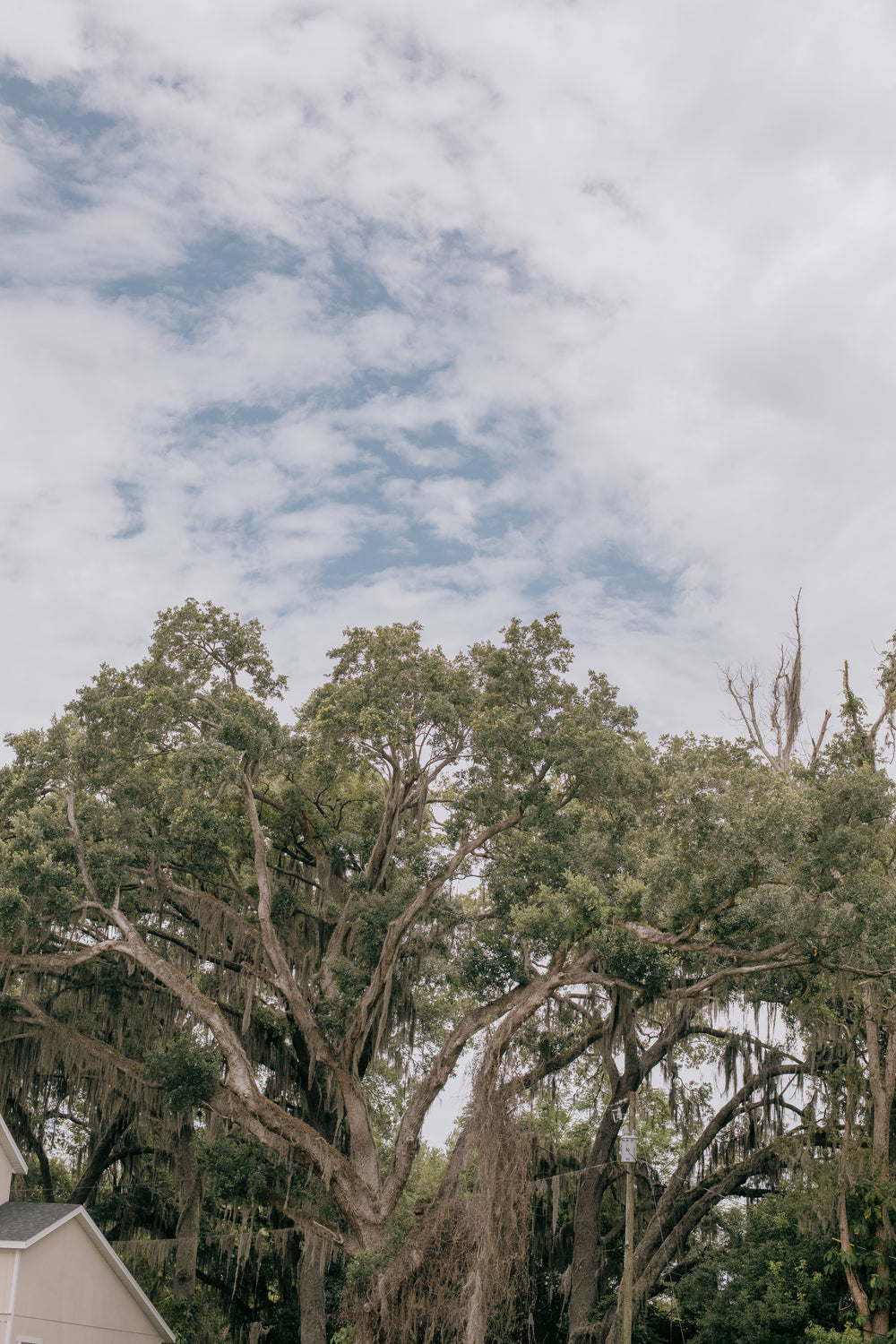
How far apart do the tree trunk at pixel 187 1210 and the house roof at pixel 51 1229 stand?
1.54m

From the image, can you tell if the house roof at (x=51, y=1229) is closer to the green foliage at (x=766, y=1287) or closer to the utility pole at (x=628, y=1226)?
the utility pole at (x=628, y=1226)

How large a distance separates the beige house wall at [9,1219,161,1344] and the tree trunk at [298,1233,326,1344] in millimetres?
2532

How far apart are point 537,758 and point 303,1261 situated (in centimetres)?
937

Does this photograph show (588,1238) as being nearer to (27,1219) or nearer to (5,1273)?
(27,1219)

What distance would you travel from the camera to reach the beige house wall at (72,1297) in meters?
15.5

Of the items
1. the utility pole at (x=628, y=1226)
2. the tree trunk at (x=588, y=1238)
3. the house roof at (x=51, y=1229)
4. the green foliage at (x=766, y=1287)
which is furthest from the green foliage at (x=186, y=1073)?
the green foliage at (x=766, y=1287)

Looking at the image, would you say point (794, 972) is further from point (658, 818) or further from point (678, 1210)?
point (678, 1210)

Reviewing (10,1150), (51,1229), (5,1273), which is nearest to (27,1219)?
(51,1229)

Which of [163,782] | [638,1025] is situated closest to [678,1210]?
[638,1025]

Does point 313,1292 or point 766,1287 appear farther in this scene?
point 313,1292

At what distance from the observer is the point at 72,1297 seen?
16453 millimetres

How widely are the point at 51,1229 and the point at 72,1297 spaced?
1323 millimetres

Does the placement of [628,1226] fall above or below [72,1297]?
above

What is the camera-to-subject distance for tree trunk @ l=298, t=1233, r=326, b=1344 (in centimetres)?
1883
